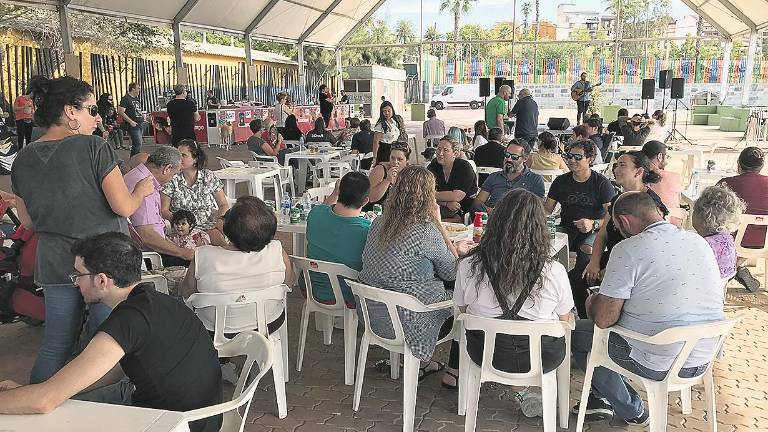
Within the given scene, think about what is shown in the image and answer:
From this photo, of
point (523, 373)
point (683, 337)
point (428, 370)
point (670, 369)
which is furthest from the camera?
point (428, 370)

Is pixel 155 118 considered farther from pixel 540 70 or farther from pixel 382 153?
pixel 540 70

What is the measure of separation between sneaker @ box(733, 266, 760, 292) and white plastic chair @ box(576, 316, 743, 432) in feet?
7.91

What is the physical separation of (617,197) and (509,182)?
1792 mm

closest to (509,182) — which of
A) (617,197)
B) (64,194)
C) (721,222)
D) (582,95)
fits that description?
(721,222)

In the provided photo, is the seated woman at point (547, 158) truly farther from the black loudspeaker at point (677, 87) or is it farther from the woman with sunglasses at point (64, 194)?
the black loudspeaker at point (677, 87)

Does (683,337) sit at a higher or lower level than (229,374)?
higher

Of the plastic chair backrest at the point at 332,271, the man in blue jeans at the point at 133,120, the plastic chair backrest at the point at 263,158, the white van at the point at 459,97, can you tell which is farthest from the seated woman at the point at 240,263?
the white van at the point at 459,97

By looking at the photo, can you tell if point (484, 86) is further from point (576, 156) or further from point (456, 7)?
point (456, 7)

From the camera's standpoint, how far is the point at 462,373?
2.96 metres

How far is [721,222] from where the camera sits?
3.45m

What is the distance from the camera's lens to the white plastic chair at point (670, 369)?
2.35m

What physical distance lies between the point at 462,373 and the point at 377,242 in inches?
28.8

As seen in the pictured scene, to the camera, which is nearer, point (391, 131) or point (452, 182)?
point (452, 182)

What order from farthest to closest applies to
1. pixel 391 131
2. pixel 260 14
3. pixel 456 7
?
1. pixel 456 7
2. pixel 260 14
3. pixel 391 131
